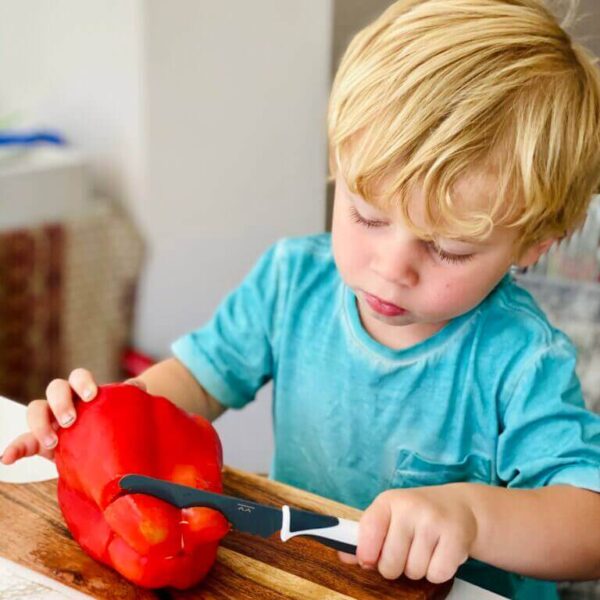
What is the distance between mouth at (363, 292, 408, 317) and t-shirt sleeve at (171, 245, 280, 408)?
0.24m

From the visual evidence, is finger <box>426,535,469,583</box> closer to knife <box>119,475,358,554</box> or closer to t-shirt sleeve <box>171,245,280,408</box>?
knife <box>119,475,358,554</box>

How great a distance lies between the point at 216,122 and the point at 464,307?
0.99 m

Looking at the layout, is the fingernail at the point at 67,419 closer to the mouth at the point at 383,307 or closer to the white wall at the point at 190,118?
the mouth at the point at 383,307

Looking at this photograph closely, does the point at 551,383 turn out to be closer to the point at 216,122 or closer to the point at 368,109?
the point at 368,109

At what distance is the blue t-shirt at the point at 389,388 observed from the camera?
847 millimetres

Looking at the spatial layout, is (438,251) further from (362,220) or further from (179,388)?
(179,388)

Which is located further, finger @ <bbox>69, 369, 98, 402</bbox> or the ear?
the ear

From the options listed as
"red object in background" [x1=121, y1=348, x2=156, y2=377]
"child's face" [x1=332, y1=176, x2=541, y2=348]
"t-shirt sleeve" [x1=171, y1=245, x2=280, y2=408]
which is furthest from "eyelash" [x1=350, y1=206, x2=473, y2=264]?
"red object in background" [x1=121, y1=348, x2=156, y2=377]

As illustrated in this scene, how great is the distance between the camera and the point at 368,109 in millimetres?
752

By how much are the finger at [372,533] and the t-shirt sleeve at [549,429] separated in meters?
0.21

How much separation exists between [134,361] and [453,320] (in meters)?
1.04

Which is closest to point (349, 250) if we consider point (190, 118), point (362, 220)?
point (362, 220)

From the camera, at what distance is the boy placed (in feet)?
2.31

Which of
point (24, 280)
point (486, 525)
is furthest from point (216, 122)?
point (486, 525)
